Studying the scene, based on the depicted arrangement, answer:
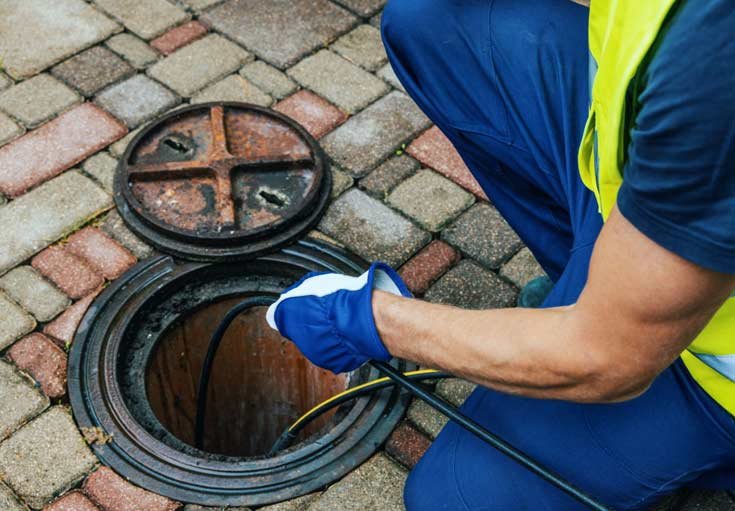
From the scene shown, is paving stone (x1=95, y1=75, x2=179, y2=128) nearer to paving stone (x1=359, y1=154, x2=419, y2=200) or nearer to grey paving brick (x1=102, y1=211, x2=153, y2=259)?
grey paving brick (x1=102, y1=211, x2=153, y2=259)

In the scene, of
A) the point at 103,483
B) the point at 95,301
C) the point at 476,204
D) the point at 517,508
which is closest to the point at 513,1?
the point at 476,204

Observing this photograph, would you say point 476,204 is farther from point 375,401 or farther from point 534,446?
point 534,446

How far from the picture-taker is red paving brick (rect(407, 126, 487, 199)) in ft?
10.0

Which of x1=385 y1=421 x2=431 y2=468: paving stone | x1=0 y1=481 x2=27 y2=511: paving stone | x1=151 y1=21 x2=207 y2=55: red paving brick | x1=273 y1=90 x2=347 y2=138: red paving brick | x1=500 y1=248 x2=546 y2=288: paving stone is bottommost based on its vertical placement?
x1=0 y1=481 x2=27 y2=511: paving stone

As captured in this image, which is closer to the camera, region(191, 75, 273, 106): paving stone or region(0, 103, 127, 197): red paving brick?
region(0, 103, 127, 197): red paving brick

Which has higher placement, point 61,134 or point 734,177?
point 734,177

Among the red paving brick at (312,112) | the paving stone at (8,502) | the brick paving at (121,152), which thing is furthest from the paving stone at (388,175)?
the paving stone at (8,502)

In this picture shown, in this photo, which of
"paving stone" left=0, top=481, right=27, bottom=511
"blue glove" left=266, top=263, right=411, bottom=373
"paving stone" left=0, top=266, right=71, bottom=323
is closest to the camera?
"blue glove" left=266, top=263, right=411, bottom=373

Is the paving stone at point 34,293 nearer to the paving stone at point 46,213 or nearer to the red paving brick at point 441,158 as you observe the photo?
the paving stone at point 46,213

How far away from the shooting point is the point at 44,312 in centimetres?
261

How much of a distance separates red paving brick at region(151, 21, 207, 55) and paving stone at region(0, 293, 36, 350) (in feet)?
3.99

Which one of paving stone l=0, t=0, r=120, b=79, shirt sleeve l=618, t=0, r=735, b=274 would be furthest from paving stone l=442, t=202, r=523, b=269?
paving stone l=0, t=0, r=120, b=79

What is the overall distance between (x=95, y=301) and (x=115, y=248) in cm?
21

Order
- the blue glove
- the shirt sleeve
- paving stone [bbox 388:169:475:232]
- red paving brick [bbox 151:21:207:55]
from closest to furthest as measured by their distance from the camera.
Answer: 1. the shirt sleeve
2. the blue glove
3. paving stone [bbox 388:169:475:232]
4. red paving brick [bbox 151:21:207:55]
